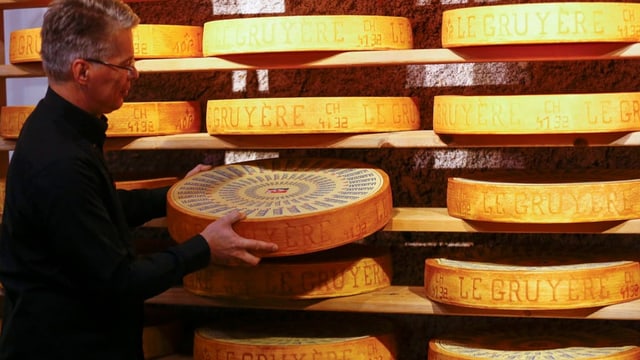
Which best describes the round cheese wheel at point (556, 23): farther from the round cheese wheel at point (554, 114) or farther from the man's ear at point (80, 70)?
the man's ear at point (80, 70)

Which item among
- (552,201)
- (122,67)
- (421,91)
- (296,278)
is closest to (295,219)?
(296,278)

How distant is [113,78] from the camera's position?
2.53 meters

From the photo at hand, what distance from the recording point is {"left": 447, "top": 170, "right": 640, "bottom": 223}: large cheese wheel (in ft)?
9.54

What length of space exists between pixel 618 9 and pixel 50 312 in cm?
170

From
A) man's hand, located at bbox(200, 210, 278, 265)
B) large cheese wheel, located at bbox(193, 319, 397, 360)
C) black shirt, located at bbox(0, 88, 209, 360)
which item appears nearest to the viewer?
black shirt, located at bbox(0, 88, 209, 360)

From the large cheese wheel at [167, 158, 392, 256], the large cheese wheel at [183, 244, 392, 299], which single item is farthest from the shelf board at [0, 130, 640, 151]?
the large cheese wheel at [183, 244, 392, 299]

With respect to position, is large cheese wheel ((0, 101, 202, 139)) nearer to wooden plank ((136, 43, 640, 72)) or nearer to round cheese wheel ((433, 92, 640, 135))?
wooden plank ((136, 43, 640, 72))

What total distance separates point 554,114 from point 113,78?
119 centimetres

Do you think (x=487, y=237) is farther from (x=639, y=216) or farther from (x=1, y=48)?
(x=1, y=48)

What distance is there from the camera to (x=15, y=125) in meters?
3.40

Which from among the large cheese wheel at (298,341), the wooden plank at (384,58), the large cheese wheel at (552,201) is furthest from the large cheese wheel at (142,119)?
the large cheese wheel at (552,201)

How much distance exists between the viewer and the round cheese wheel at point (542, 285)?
291cm

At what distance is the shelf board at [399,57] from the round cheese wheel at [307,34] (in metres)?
0.05

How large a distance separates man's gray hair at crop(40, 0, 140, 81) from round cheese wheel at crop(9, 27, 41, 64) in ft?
2.81
